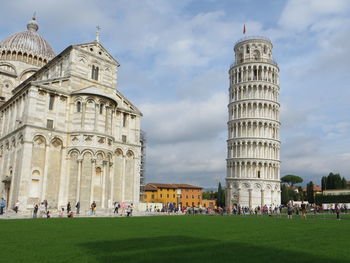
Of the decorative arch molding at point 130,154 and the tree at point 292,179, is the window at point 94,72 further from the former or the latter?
the tree at point 292,179

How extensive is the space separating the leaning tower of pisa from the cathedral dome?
35.6 meters

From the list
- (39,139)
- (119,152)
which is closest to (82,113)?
(39,139)

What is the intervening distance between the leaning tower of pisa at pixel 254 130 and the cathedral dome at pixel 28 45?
3555 centimetres

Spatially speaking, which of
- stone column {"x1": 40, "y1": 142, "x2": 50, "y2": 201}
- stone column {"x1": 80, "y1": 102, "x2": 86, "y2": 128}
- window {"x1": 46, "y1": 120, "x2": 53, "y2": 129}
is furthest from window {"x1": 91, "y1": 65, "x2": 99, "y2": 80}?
stone column {"x1": 40, "y1": 142, "x2": 50, "y2": 201}

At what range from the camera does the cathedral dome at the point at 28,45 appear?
50500mm

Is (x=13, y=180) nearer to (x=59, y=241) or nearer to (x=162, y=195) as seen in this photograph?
(x=59, y=241)

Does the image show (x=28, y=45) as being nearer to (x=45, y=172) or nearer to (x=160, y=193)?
(x=45, y=172)

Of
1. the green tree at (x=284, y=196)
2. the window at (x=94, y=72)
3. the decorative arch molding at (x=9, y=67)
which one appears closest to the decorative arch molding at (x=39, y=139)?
the window at (x=94, y=72)

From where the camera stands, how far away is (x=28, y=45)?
170 ft

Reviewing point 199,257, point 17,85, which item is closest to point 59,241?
point 199,257

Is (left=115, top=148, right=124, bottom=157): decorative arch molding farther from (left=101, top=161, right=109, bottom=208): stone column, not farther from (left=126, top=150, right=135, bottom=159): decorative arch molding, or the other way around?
(left=101, top=161, right=109, bottom=208): stone column

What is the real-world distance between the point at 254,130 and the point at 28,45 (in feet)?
136

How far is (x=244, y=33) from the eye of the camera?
72.8 meters

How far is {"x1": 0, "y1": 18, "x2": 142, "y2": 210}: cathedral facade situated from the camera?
31.4 meters
